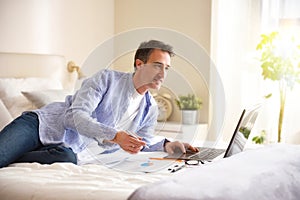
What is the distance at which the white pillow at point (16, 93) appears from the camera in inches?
108

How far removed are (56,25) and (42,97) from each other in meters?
1.01

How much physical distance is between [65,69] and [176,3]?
1.10 meters

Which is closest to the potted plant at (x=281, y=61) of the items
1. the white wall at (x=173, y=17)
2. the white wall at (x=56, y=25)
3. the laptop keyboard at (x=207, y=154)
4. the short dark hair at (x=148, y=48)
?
the white wall at (x=173, y=17)

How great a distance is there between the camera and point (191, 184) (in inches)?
54.6

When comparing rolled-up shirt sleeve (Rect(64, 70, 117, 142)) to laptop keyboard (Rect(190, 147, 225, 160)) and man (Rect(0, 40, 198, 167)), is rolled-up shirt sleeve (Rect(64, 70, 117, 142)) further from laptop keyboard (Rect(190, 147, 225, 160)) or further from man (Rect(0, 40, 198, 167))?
laptop keyboard (Rect(190, 147, 225, 160))

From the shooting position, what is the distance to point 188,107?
2367mm

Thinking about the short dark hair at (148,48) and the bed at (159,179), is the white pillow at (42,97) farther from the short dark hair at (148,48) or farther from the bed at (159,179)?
the short dark hair at (148,48)

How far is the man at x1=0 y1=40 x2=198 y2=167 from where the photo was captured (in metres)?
1.93

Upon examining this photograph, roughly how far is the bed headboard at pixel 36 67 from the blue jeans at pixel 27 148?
958mm

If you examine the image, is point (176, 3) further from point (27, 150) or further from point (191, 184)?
point (191, 184)

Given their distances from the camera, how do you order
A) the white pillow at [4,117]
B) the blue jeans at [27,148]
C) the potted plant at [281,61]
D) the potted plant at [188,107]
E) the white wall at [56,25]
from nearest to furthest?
the blue jeans at [27,148] < the potted plant at [188,107] < the white pillow at [4,117] < the white wall at [56,25] < the potted plant at [281,61]

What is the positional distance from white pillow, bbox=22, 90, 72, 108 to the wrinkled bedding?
4.26 feet

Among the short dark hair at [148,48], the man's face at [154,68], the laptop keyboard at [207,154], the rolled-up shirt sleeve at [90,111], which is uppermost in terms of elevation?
the short dark hair at [148,48]

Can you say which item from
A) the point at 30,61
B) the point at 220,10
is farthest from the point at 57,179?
the point at 220,10
